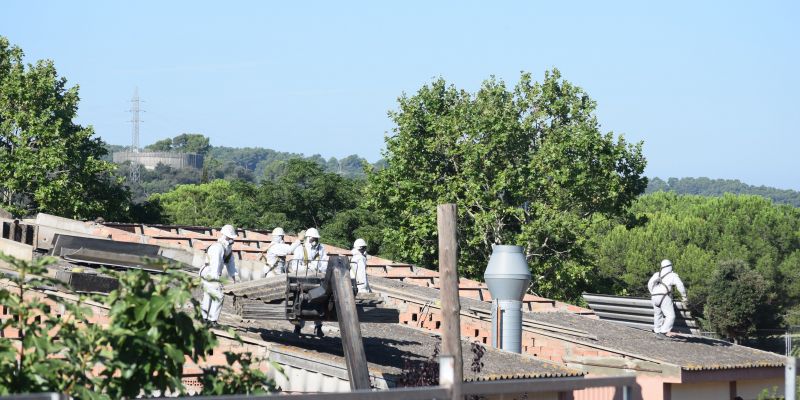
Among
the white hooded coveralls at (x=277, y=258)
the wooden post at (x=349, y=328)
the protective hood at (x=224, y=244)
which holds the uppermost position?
the protective hood at (x=224, y=244)

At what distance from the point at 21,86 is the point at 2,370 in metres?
53.3

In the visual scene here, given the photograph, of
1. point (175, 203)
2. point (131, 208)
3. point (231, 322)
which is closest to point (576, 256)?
point (131, 208)

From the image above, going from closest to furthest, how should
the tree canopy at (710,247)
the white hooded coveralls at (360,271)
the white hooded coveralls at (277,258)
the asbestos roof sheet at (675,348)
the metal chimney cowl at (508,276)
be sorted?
1. the white hooded coveralls at (277,258)
2. the white hooded coveralls at (360,271)
3. the metal chimney cowl at (508,276)
4. the asbestos roof sheet at (675,348)
5. the tree canopy at (710,247)

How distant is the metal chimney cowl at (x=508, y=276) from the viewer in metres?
22.8

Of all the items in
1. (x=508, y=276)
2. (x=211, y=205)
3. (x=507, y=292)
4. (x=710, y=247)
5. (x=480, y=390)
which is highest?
(x=211, y=205)

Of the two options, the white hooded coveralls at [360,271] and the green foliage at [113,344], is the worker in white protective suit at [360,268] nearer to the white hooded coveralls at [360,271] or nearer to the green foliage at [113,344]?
the white hooded coveralls at [360,271]

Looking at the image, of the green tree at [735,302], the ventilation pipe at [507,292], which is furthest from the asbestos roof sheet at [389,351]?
the green tree at [735,302]

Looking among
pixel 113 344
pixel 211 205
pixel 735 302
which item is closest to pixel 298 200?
pixel 735 302

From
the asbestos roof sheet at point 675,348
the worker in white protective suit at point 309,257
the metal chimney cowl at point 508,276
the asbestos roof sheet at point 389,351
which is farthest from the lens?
the asbestos roof sheet at point 675,348

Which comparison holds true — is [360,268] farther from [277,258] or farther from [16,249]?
[16,249]

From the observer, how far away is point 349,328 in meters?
15.3

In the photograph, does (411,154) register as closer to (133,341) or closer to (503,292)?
(503,292)

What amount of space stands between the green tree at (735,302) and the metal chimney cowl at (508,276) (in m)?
53.5

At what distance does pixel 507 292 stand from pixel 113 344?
15.3 meters
